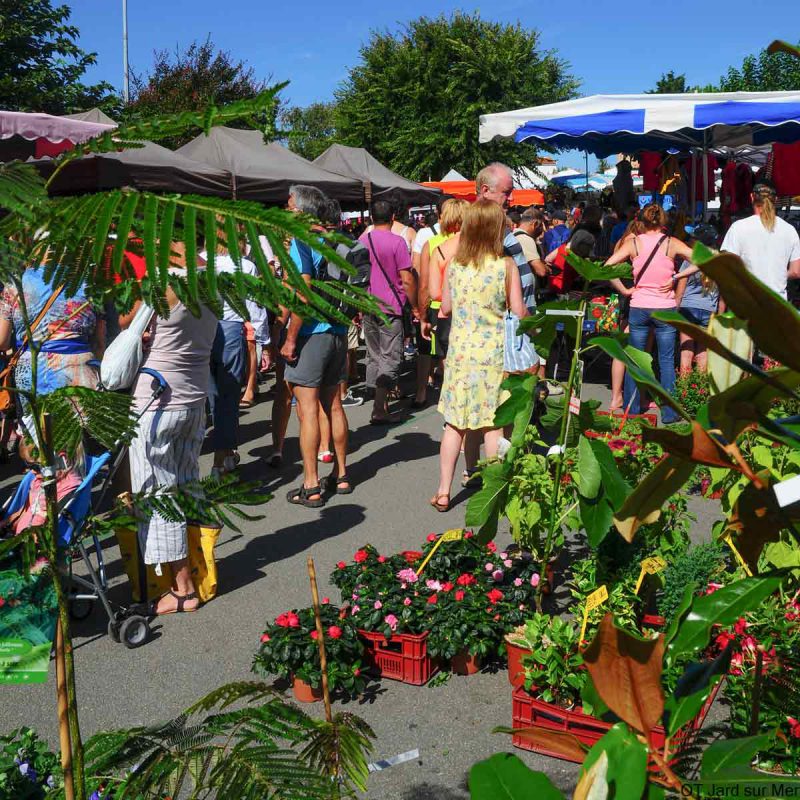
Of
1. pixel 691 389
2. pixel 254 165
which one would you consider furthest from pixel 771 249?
pixel 254 165

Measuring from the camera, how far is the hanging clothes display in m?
14.0

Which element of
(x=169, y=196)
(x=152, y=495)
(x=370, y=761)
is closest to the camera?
(x=169, y=196)

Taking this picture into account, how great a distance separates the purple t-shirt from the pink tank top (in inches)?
82.7

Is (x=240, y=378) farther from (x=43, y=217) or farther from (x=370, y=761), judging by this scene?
(x=43, y=217)

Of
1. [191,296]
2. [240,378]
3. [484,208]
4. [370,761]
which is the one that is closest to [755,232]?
[484,208]

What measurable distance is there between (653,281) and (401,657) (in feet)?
16.7

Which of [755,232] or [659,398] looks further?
[755,232]

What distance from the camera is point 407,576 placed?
4.31m

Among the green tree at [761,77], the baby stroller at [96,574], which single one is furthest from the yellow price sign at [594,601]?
the green tree at [761,77]

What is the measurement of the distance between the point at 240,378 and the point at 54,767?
15.4 ft

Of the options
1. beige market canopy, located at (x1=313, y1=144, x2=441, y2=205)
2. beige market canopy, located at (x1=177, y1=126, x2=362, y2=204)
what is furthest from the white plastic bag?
beige market canopy, located at (x1=313, y1=144, x2=441, y2=205)

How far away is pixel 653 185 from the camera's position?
15.8 metres

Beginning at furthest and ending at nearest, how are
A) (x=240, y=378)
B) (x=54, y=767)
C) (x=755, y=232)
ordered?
(x=755, y=232) → (x=240, y=378) → (x=54, y=767)

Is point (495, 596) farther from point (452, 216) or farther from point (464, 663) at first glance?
point (452, 216)
